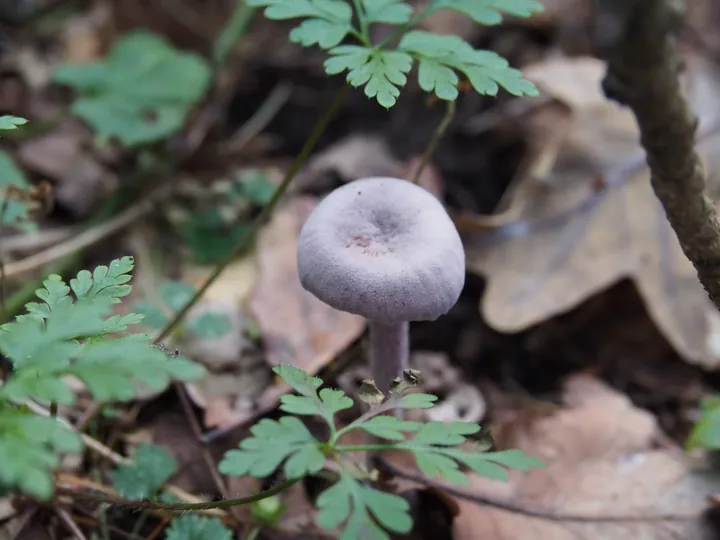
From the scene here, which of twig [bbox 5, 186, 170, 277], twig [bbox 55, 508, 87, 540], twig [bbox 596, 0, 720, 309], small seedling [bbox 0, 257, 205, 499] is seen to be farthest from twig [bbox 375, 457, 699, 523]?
twig [bbox 5, 186, 170, 277]

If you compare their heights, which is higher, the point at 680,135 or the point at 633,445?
the point at 680,135

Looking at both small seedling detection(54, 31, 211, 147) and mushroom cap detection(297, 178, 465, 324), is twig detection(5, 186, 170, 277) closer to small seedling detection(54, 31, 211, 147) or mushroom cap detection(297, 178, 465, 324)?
small seedling detection(54, 31, 211, 147)

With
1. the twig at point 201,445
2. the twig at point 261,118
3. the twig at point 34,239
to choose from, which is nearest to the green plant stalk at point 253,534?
the twig at point 201,445

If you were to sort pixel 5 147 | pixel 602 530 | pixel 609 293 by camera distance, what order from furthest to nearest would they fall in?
1. pixel 5 147
2. pixel 609 293
3. pixel 602 530

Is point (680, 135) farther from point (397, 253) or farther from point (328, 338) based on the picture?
Answer: point (328, 338)

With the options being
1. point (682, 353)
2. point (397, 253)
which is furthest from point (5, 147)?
point (682, 353)

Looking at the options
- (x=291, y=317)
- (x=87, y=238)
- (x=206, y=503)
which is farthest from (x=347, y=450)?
(x=87, y=238)

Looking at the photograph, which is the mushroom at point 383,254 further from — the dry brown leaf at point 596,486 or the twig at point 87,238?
the twig at point 87,238
